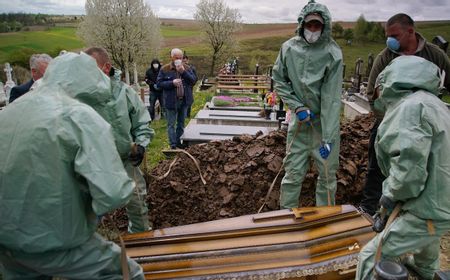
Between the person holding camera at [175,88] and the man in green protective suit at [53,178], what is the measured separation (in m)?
4.58

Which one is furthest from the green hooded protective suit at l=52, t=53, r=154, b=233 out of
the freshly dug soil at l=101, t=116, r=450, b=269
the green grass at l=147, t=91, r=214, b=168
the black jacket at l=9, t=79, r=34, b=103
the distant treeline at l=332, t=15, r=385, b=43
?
the distant treeline at l=332, t=15, r=385, b=43

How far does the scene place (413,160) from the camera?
6.48ft

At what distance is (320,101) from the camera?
362 cm

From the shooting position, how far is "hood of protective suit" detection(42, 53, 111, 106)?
5.97ft

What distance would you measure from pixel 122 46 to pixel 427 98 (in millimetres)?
21941

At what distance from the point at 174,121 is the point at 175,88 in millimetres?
603

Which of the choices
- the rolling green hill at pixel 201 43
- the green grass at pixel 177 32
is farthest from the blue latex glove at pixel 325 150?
the green grass at pixel 177 32

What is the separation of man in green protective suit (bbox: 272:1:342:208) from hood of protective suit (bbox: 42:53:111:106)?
→ 84.4 inches

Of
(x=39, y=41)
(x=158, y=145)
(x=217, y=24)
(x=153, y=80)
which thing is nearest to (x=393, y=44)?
(x=158, y=145)

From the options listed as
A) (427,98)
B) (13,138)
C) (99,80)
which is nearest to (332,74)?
(427,98)

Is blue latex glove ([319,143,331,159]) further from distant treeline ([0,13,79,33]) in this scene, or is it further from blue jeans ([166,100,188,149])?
distant treeline ([0,13,79,33])

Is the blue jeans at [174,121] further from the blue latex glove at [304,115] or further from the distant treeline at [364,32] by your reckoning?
the distant treeline at [364,32]

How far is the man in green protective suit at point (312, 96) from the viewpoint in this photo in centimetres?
350

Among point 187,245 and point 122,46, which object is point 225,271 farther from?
point 122,46
